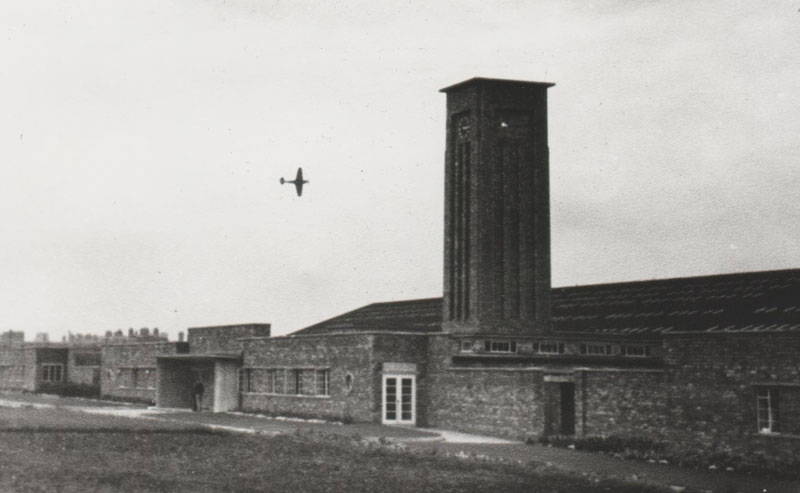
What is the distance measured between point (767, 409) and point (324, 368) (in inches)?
727

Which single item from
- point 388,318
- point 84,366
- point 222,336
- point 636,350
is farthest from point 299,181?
point 84,366

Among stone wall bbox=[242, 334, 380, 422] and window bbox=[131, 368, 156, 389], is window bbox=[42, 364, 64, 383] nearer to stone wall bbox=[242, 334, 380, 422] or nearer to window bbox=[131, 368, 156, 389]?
window bbox=[131, 368, 156, 389]

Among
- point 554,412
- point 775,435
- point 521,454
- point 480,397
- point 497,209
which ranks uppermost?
point 497,209

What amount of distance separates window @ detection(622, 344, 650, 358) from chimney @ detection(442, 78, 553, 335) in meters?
4.24

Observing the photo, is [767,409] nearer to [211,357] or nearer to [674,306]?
[674,306]

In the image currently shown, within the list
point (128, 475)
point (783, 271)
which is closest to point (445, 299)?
point (783, 271)

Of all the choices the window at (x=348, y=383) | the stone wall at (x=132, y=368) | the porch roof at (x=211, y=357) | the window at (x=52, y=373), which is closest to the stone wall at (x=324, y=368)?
the window at (x=348, y=383)

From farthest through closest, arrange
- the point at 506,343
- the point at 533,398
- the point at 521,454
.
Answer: the point at 506,343 < the point at 533,398 < the point at 521,454

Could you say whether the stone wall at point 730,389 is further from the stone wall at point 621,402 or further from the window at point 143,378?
the window at point 143,378

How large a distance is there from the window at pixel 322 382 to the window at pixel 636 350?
11.2m

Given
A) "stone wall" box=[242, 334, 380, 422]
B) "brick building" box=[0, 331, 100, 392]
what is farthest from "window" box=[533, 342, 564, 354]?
"brick building" box=[0, 331, 100, 392]

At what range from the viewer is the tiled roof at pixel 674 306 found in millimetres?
37438

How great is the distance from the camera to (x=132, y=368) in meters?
56.6

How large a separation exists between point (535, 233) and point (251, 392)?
1366 cm
